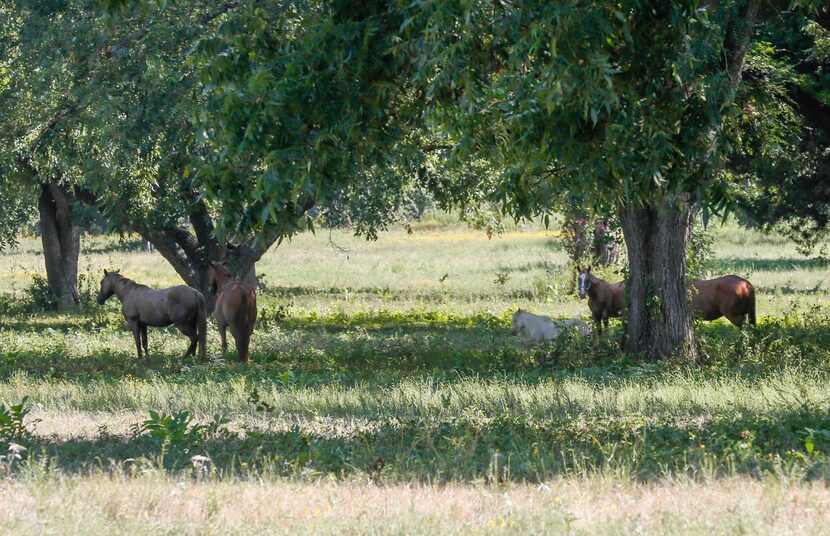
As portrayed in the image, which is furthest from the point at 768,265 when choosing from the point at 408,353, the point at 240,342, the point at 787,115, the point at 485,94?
the point at 485,94

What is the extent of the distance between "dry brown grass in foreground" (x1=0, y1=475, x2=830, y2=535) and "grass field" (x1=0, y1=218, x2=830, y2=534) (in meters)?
0.02

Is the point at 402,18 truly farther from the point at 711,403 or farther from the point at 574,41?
the point at 711,403

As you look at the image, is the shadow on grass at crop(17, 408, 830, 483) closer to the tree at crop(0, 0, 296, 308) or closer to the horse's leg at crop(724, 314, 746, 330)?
the tree at crop(0, 0, 296, 308)

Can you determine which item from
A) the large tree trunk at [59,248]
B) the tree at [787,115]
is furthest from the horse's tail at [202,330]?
the large tree trunk at [59,248]

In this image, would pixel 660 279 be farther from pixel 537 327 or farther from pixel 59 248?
pixel 59 248

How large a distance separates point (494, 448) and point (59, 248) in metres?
24.0

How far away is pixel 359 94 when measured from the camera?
37.3 feet

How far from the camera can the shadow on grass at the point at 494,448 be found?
27.5 feet

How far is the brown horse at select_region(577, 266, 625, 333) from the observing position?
872 inches

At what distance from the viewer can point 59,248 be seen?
30.8 metres

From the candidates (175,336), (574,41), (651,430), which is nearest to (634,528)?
(651,430)

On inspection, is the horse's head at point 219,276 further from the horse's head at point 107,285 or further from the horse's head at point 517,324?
the horse's head at point 517,324

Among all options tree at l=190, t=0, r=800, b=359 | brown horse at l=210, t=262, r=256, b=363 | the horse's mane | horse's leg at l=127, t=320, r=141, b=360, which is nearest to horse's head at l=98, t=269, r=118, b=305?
the horse's mane

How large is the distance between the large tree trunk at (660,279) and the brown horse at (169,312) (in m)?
7.61
